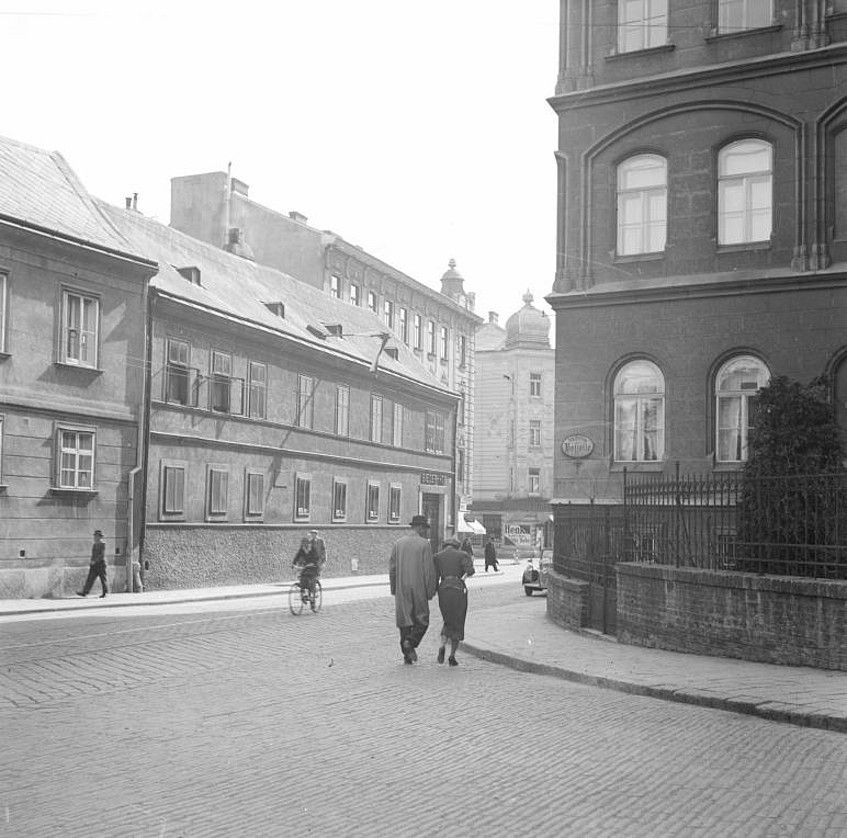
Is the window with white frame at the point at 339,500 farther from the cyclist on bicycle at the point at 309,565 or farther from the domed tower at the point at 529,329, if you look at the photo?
the domed tower at the point at 529,329

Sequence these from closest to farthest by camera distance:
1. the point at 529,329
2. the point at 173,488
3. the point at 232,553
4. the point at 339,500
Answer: the point at 173,488 → the point at 232,553 → the point at 339,500 → the point at 529,329

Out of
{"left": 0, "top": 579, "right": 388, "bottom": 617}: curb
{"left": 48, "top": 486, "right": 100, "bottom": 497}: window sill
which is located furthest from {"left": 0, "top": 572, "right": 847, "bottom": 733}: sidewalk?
{"left": 48, "top": 486, "right": 100, "bottom": 497}: window sill

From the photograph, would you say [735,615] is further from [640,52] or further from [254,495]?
[254,495]

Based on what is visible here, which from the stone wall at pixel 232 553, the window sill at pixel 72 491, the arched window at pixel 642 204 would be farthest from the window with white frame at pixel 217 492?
the arched window at pixel 642 204

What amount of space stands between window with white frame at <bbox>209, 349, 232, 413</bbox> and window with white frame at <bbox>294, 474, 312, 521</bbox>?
15.6 feet

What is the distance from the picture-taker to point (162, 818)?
6.52m

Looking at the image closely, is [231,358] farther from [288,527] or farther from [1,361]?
[1,361]

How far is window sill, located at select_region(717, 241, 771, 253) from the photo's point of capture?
2252 centimetres

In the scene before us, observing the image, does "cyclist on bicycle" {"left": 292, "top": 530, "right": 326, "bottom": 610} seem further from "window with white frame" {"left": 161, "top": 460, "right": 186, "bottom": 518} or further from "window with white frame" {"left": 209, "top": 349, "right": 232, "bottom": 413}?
"window with white frame" {"left": 209, "top": 349, "right": 232, "bottom": 413}

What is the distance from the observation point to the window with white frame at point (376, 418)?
43406mm

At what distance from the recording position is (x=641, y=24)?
23812 millimetres

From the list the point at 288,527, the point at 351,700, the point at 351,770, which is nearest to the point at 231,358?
the point at 288,527

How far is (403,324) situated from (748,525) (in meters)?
45.1

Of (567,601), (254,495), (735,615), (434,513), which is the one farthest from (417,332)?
(735,615)
